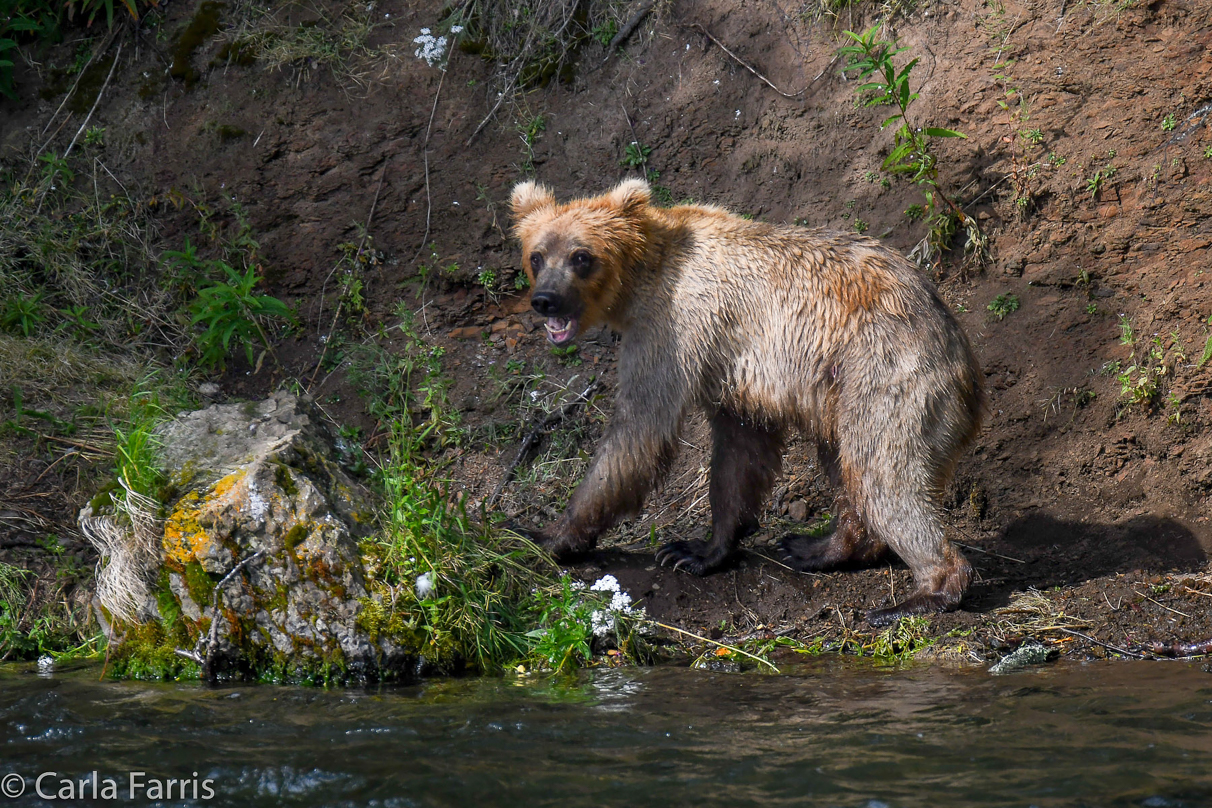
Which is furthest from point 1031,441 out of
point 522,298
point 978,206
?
point 522,298

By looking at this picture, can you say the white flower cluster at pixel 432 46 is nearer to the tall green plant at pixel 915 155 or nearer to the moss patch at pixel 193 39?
the moss patch at pixel 193 39

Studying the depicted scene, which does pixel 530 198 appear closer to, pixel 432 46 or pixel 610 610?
pixel 610 610

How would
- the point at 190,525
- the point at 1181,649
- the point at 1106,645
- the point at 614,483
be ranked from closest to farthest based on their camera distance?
1. the point at 190,525
2. the point at 1181,649
3. the point at 1106,645
4. the point at 614,483

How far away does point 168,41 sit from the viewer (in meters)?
10.0

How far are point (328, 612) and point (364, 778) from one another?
1.46 metres

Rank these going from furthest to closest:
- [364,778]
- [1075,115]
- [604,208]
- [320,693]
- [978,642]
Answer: [1075,115], [604,208], [978,642], [320,693], [364,778]

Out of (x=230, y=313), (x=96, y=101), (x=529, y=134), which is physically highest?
(x=96, y=101)

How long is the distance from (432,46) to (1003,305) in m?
5.56

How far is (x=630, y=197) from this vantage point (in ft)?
21.1

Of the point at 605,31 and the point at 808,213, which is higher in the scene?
the point at 605,31

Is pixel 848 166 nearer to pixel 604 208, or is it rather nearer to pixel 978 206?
pixel 978 206

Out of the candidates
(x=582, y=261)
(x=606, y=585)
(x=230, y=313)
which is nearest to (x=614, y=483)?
(x=606, y=585)

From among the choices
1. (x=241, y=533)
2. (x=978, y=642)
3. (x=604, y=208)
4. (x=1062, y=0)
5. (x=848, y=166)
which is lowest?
(x=978, y=642)

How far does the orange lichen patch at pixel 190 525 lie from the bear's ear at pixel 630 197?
8.87 feet
